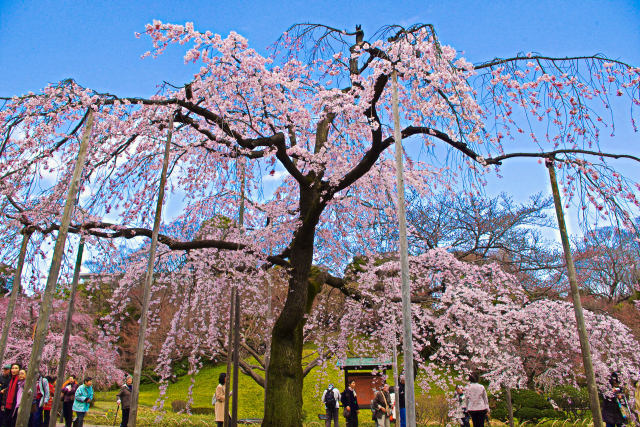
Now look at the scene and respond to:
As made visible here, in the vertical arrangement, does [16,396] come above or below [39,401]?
above

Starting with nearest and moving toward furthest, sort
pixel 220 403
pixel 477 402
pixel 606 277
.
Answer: pixel 477 402 → pixel 220 403 → pixel 606 277

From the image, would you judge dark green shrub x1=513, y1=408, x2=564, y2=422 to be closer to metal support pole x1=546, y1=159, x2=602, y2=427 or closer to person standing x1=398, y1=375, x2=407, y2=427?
person standing x1=398, y1=375, x2=407, y2=427

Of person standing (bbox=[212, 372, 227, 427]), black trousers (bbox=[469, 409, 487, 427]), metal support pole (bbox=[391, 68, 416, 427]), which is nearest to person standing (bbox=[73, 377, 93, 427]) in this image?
A: person standing (bbox=[212, 372, 227, 427])

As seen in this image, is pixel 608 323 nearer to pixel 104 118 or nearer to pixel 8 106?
pixel 104 118

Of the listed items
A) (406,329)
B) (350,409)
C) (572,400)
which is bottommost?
(572,400)

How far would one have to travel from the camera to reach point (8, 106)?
6.80m

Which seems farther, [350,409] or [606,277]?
[606,277]

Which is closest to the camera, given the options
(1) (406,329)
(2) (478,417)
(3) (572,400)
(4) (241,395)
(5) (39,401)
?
(1) (406,329)

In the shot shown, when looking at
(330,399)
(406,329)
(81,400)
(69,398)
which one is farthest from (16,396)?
(406,329)

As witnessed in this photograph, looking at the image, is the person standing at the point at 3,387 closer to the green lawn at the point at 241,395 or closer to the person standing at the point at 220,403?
the person standing at the point at 220,403

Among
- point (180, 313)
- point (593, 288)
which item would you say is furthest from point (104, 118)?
point (593, 288)

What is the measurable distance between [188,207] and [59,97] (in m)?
4.84

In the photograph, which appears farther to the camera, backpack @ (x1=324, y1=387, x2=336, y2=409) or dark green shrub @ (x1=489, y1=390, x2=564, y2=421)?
dark green shrub @ (x1=489, y1=390, x2=564, y2=421)

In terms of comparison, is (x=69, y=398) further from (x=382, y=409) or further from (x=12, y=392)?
(x=382, y=409)
